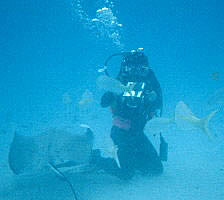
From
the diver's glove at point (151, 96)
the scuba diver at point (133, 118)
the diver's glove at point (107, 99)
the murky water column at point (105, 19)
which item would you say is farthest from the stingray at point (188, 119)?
the murky water column at point (105, 19)

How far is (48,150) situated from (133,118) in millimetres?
1985

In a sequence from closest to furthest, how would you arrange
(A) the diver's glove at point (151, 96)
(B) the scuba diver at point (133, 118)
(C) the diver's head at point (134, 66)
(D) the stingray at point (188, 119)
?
1. (D) the stingray at point (188, 119)
2. (A) the diver's glove at point (151, 96)
3. (B) the scuba diver at point (133, 118)
4. (C) the diver's head at point (134, 66)

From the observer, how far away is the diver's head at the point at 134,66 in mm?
5680

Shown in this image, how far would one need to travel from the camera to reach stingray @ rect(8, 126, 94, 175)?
16.1 ft

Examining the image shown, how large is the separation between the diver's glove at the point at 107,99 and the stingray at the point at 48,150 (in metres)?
0.82

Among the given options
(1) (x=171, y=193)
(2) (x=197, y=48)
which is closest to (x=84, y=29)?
(2) (x=197, y=48)

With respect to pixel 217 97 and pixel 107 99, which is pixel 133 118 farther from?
pixel 217 97

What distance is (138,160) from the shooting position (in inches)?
226

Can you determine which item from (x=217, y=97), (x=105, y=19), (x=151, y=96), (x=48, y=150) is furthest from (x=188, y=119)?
(x=105, y=19)

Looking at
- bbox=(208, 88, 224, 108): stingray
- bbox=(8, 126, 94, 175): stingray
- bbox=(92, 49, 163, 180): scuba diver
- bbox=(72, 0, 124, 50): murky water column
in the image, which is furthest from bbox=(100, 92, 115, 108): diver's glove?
bbox=(72, 0, 124, 50): murky water column

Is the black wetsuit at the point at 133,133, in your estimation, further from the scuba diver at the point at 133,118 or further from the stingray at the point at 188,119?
the stingray at the point at 188,119

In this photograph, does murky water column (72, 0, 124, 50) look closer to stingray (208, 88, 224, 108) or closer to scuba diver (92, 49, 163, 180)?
scuba diver (92, 49, 163, 180)

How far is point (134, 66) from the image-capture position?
19.0ft

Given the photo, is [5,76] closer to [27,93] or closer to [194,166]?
[27,93]
